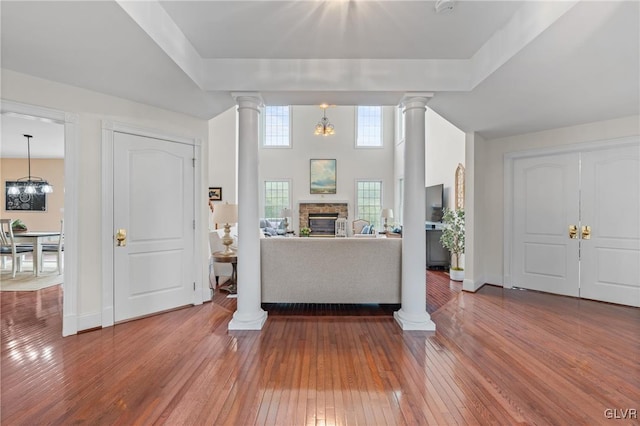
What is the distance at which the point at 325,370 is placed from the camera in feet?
7.27

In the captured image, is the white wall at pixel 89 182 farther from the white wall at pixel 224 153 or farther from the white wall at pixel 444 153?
the white wall at pixel 224 153

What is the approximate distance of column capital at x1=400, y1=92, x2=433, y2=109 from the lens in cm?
305

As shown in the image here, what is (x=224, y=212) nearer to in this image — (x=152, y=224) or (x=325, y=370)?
(x=152, y=224)

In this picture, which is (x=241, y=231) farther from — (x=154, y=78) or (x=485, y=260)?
(x=485, y=260)

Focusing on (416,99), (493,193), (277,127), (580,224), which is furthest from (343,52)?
(277,127)

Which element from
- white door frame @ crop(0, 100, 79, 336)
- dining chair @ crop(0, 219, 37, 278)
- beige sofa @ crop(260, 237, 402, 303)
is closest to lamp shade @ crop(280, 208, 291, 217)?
dining chair @ crop(0, 219, 37, 278)

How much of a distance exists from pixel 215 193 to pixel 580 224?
26.4 ft

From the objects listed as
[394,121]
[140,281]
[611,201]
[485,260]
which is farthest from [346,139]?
[140,281]

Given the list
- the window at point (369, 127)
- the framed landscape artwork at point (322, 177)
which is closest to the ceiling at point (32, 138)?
the framed landscape artwork at point (322, 177)

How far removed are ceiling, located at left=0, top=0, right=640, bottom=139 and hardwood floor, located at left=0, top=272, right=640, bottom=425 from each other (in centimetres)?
239

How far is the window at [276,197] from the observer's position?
9.95 metres

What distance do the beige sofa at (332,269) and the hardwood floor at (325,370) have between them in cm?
27

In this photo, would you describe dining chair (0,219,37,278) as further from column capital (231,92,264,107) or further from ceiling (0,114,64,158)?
column capital (231,92,264,107)

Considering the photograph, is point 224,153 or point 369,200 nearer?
point 224,153
